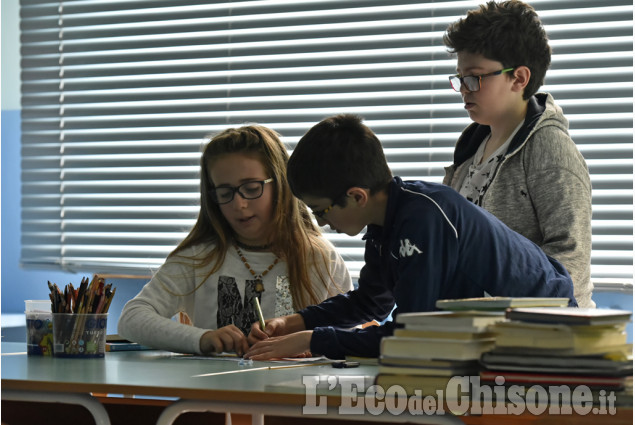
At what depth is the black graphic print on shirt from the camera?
2.06 metres

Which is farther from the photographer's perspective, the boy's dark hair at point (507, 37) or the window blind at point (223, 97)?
the window blind at point (223, 97)

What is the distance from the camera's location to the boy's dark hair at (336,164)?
155cm

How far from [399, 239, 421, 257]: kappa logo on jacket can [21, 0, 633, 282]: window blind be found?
1.59m

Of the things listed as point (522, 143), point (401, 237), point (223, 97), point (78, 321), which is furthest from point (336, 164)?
point (223, 97)

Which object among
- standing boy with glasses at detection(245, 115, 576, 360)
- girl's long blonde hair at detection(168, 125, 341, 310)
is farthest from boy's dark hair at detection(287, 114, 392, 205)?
girl's long blonde hair at detection(168, 125, 341, 310)

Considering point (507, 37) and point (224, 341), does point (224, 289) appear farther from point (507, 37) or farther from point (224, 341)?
point (507, 37)

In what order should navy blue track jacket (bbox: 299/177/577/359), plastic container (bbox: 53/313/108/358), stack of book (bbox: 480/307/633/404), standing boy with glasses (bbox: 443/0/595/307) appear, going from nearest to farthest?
stack of book (bbox: 480/307/633/404), navy blue track jacket (bbox: 299/177/577/359), plastic container (bbox: 53/313/108/358), standing boy with glasses (bbox: 443/0/595/307)

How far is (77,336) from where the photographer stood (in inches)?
65.8

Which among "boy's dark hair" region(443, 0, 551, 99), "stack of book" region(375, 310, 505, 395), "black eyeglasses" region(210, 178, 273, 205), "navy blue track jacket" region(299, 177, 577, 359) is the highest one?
"boy's dark hair" region(443, 0, 551, 99)

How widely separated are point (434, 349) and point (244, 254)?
1.11 meters

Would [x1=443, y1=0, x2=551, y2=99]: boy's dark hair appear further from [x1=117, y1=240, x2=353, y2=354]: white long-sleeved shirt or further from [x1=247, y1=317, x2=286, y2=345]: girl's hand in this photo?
[x1=247, y1=317, x2=286, y2=345]: girl's hand

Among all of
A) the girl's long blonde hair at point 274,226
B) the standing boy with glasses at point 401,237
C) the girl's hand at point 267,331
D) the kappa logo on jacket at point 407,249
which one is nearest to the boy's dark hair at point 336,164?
the standing boy with glasses at point 401,237

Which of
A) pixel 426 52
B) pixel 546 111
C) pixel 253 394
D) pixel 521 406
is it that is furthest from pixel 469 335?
pixel 426 52

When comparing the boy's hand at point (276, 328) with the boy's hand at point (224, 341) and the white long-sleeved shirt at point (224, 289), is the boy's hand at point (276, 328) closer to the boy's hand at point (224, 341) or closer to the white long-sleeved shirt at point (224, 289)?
the boy's hand at point (224, 341)
